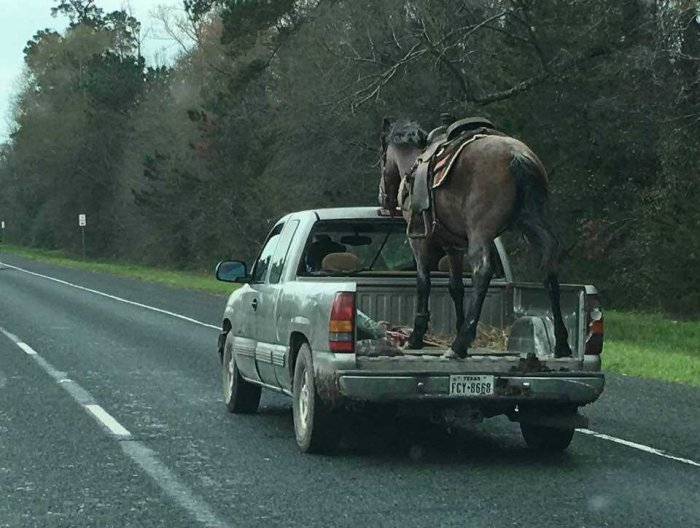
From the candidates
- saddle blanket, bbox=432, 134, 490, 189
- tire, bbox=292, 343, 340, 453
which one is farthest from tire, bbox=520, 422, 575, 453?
saddle blanket, bbox=432, 134, 490, 189

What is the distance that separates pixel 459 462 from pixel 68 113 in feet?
260

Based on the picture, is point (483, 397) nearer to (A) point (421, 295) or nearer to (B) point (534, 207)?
(A) point (421, 295)

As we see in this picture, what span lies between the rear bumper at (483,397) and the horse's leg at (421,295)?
3.46 feet

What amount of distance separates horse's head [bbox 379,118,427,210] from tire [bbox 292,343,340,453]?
1836 mm

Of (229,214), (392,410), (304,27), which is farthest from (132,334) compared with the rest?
(229,214)

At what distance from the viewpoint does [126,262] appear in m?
72.9

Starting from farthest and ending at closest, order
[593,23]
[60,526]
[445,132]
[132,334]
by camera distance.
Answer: [593,23]
[132,334]
[445,132]
[60,526]

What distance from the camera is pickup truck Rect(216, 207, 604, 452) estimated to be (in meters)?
9.05

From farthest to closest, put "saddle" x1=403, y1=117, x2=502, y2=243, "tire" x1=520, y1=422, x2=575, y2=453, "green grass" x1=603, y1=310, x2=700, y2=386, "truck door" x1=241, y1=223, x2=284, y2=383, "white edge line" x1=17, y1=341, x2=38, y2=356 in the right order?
1. "white edge line" x1=17, y1=341, x2=38, y2=356
2. "green grass" x1=603, y1=310, x2=700, y2=386
3. "truck door" x1=241, y1=223, x2=284, y2=383
4. "saddle" x1=403, y1=117, x2=502, y2=243
5. "tire" x1=520, y1=422, x2=575, y2=453

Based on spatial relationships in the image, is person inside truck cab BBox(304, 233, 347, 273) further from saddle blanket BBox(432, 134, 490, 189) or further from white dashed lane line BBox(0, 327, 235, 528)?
white dashed lane line BBox(0, 327, 235, 528)

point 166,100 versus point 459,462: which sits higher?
point 166,100

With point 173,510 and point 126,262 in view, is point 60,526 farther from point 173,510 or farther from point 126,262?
point 126,262

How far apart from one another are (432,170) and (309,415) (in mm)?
2056

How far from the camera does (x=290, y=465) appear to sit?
9164mm
